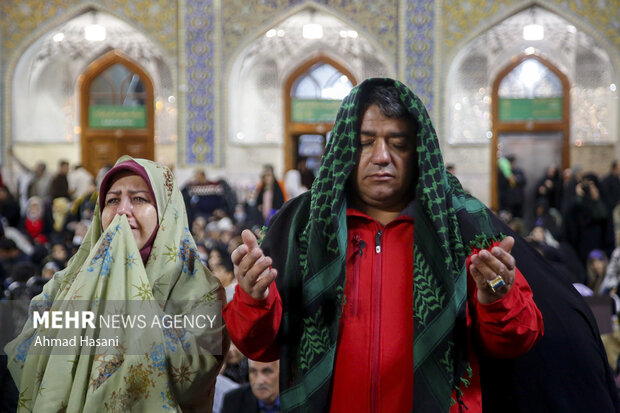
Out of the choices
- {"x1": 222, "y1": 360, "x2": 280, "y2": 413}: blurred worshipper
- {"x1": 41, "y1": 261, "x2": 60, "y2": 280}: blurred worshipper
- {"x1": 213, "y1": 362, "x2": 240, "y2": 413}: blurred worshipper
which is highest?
{"x1": 41, "y1": 261, "x2": 60, "y2": 280}: blurred worshipper

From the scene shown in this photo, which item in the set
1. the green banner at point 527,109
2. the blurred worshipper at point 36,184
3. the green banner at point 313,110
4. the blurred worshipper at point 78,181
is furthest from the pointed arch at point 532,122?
the blurred worshipper at point 36,184

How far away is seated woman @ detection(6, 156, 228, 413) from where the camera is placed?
1.90 m

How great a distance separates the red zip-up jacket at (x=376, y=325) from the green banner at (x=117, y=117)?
12.5 meters

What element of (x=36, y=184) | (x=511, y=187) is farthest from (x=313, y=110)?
(x=36, y=184)

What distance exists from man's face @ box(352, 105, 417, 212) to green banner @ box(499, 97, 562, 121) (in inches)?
480

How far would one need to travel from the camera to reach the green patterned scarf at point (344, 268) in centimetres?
166

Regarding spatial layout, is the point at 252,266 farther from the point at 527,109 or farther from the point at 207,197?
the point at 527,109

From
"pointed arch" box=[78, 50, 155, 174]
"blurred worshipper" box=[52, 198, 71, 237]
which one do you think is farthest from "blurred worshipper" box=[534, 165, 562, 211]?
"blurred worshipper" box=[52, 198, 71, 237]

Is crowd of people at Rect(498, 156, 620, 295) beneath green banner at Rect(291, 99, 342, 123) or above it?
beneath

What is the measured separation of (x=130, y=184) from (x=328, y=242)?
68 centimetres

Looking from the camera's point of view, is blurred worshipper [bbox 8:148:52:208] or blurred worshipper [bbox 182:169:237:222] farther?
blurred worshipper [bbox 8:148:52:208]

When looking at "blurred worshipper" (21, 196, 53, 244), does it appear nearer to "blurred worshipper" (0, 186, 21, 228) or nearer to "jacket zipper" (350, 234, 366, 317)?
"blurred worshipper" (0, 186, 21, 228)

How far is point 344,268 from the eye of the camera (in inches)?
68.1

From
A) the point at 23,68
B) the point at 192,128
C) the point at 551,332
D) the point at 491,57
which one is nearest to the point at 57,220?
the point at 192,128
